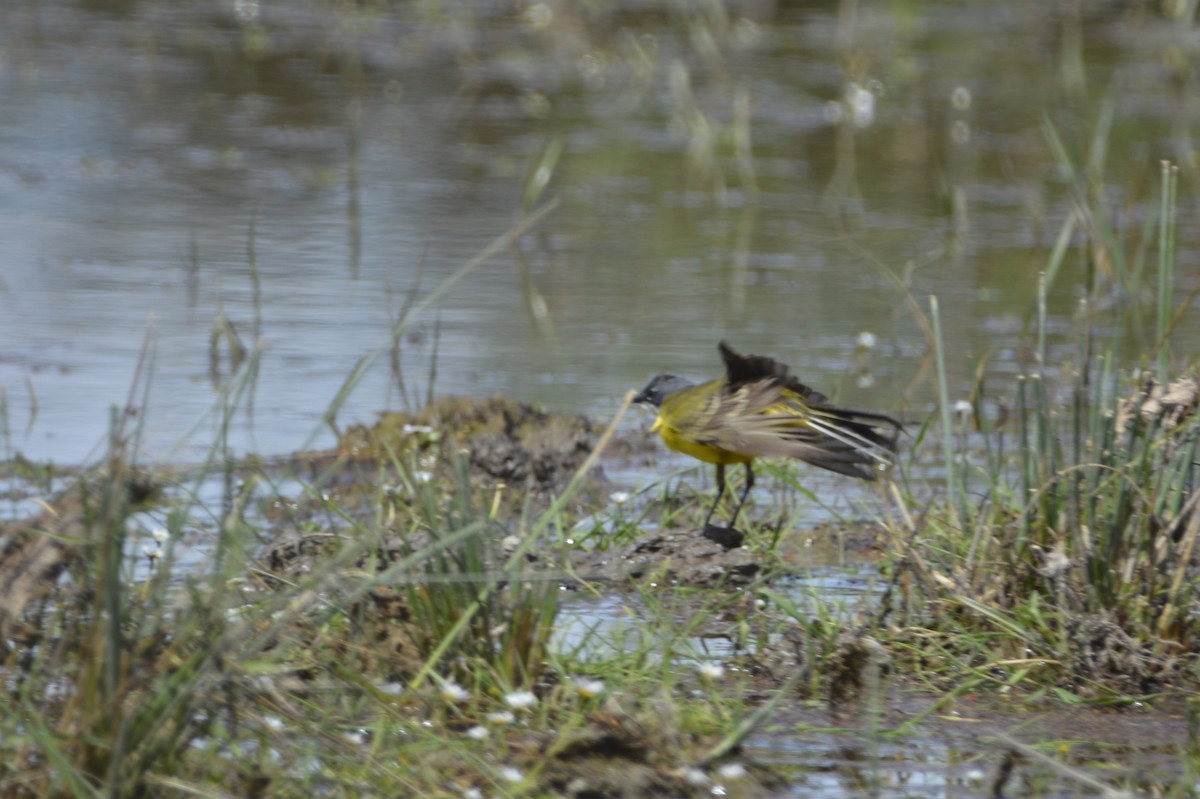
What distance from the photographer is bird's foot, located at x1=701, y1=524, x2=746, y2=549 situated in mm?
5262

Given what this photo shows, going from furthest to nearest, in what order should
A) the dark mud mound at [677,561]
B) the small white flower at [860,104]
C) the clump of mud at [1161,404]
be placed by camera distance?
the small white flower at [860,104] < the dark mud mound at [677,561] < the clump of mud at [1161,404]

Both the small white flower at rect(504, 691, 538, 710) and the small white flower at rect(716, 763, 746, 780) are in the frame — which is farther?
the small white flower at rect(504, 691, 538, 710)

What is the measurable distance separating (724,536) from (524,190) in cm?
675

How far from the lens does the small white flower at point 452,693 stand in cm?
383

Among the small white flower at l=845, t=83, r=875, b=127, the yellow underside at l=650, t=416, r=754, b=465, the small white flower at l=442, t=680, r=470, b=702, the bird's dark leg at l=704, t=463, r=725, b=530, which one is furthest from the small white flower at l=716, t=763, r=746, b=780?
the small white flower at l=845, t=83, r=875, b=127

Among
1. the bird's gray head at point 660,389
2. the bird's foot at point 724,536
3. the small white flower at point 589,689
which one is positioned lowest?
the small white flower at point 589,689

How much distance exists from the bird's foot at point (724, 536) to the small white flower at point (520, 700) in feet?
4.57

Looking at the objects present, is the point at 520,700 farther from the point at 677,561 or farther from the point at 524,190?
the point at 524,190

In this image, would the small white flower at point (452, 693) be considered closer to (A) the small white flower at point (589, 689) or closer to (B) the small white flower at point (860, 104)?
(A) the small white flower at point (589, 689)

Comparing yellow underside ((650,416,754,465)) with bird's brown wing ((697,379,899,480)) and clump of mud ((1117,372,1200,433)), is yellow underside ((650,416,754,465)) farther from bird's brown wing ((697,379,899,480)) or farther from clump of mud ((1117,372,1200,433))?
clump of mud ((1117,372,1200,433))

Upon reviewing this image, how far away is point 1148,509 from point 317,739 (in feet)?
6.48

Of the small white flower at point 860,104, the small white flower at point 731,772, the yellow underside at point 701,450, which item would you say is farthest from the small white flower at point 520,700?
the small white flower at point 860,104

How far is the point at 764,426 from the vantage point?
510 centimetres

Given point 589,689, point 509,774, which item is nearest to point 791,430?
point 589,689
